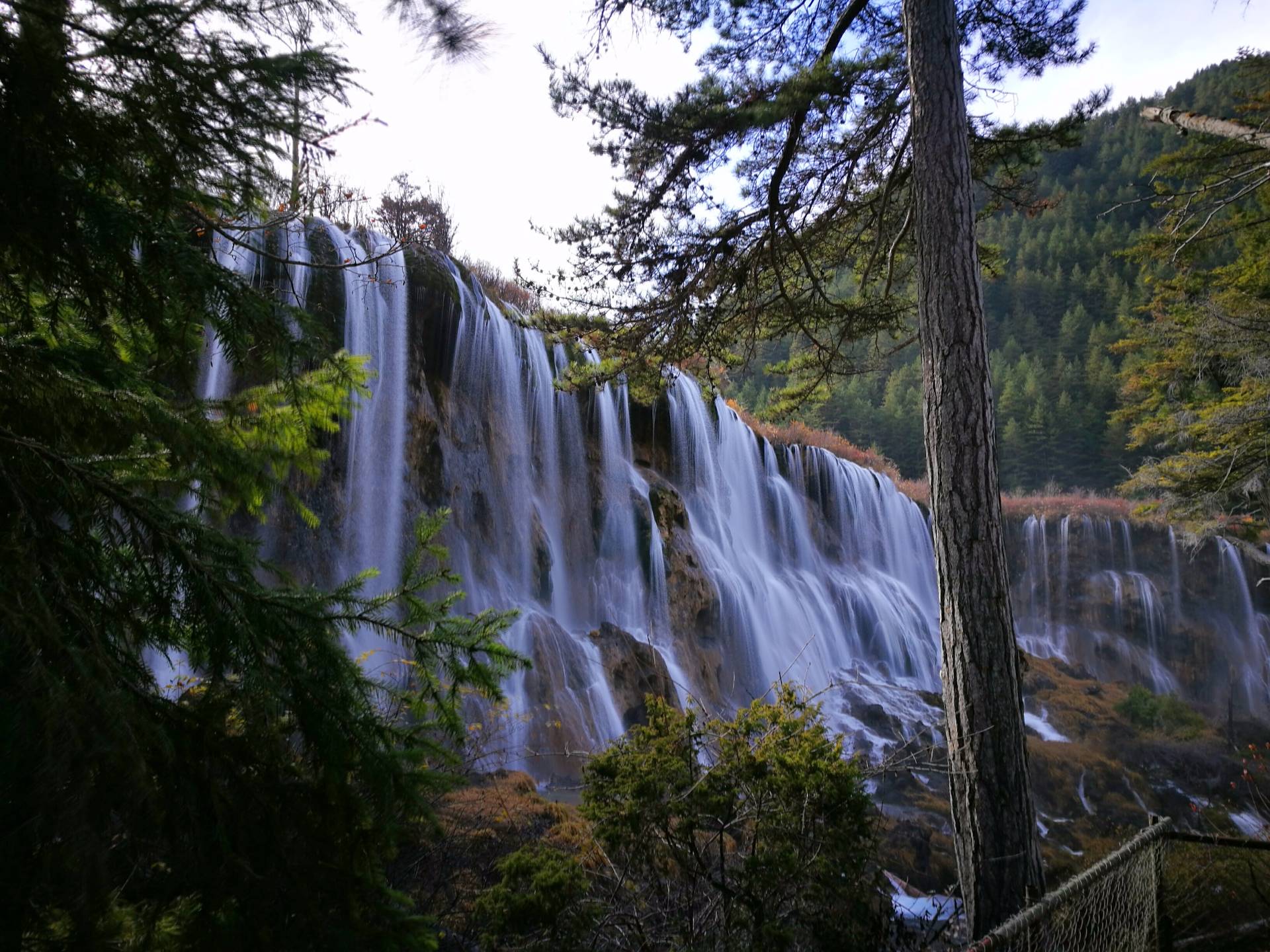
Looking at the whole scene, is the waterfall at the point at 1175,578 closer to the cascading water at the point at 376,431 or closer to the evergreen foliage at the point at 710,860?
the cascading water at the point at 376,431

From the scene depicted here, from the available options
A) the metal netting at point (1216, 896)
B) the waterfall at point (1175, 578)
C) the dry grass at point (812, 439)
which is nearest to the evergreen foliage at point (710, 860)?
the metal netting at point (1216, 896)

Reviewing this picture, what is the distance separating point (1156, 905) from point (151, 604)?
16.5ft

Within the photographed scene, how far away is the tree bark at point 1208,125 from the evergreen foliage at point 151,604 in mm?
6257

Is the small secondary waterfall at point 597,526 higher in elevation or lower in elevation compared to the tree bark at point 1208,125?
lower

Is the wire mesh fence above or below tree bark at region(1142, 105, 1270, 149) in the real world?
below

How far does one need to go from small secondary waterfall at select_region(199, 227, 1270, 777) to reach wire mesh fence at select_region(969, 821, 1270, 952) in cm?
226

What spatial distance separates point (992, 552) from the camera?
3.48 meters

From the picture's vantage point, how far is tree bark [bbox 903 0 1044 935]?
327 centimetres

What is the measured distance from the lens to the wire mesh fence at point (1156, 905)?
2631 mm

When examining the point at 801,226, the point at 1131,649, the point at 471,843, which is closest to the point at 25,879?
the point at 471,843

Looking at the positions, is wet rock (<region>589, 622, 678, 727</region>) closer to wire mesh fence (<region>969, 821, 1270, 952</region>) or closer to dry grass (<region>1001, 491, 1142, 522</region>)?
wire mesh fence (<region>969, 821, 1270, 952</region>)

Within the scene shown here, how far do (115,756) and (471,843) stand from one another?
3.81 metres

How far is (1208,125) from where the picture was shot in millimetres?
5086

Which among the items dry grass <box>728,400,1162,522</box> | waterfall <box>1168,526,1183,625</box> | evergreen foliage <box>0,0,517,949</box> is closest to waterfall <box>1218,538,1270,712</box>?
waterfall <box>1168,526,1183,625</box>
